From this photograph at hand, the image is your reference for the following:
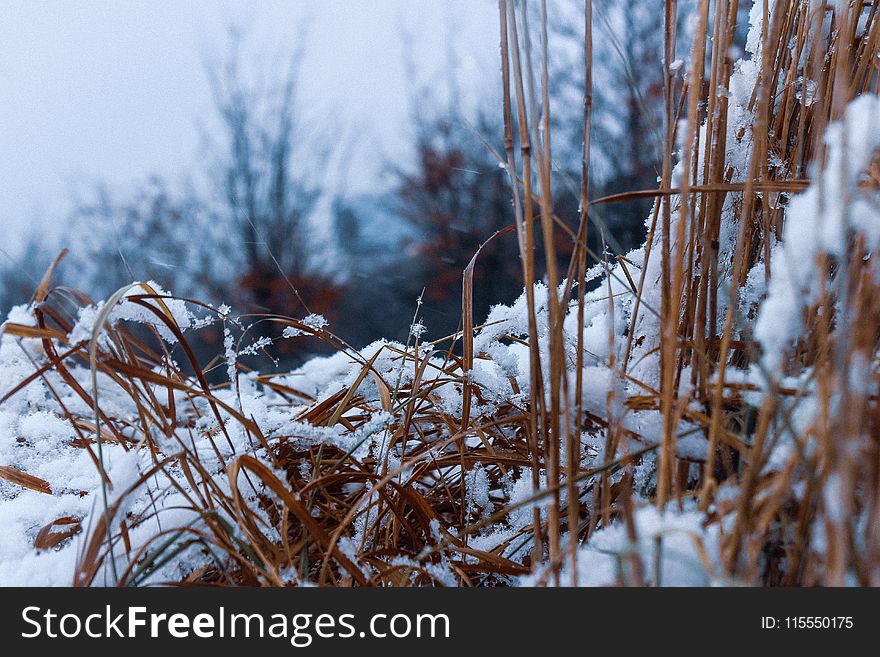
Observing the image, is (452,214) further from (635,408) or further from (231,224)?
(635,408)

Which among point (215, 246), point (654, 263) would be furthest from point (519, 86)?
point (215, 246)

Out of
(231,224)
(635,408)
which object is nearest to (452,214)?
(231,224)

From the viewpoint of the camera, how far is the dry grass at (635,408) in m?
0.38

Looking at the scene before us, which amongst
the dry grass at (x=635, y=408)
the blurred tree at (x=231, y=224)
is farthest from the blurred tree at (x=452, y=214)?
the dry grass at (x=635, y=408)

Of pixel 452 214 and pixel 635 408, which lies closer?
pixel 635 408

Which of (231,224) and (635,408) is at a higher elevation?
(231,224)

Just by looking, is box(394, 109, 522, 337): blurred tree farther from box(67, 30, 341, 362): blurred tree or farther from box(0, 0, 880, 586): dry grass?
box(0, 0, 880, 586): dry grass

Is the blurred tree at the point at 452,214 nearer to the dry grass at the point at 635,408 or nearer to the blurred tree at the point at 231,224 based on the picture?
the blurred tree at the point at 231,224

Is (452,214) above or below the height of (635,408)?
above

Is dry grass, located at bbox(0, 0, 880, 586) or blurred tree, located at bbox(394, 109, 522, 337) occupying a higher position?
blurred tree, located at bbox(394, 109, 522, 337)

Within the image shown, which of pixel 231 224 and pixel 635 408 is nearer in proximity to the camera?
pixel 635 408

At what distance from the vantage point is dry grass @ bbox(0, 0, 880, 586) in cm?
38

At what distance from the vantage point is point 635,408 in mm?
592

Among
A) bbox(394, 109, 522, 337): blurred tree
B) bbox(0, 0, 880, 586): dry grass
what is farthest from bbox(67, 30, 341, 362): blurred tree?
bbox(0, 0, 880, 586): dry grass
